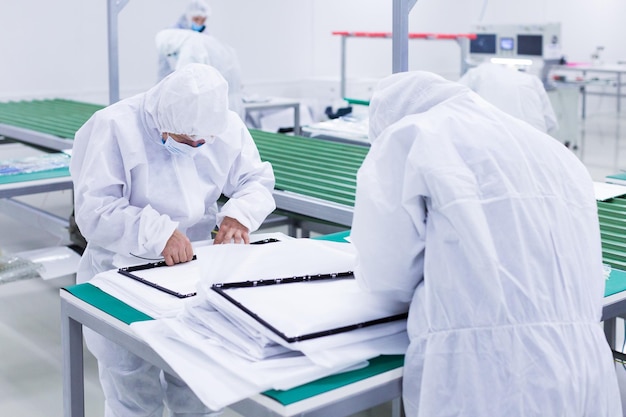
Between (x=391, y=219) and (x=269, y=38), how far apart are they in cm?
756

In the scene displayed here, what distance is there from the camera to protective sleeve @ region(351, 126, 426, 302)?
132 centimetres

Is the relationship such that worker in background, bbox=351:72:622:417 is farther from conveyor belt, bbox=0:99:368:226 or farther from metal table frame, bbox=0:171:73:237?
metal table frame, bbox=0:171:73:237

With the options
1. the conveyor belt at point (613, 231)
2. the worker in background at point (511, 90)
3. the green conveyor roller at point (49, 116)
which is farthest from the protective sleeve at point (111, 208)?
the worker in background at point (511, 90)

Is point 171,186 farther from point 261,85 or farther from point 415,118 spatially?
point 261,85

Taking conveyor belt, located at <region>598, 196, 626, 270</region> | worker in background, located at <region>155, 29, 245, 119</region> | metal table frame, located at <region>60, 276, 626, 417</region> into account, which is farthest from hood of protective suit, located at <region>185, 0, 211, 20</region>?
metal table frame, located at <region>60, 276, 626, 417</region>

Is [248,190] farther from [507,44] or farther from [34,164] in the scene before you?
[507,44]

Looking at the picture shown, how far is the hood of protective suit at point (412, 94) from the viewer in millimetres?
1450

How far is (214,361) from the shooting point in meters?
1.31

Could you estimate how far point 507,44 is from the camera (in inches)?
314

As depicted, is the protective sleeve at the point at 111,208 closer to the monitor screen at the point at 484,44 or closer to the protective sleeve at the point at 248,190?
the protective sleeve at the point at 248,190

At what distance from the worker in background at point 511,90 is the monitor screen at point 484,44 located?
8.99 ft

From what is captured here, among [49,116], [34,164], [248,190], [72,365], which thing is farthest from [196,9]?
[72,365]

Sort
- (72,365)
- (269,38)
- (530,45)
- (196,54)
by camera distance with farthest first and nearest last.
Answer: (269,38)
(530,45)
(196,54)
(72,365)

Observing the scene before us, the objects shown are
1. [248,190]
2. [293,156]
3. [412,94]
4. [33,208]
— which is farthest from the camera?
[33,208]
